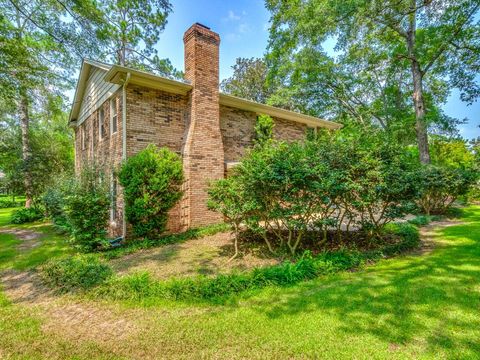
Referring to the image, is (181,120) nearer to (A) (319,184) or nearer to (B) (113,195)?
(B) (113,195)

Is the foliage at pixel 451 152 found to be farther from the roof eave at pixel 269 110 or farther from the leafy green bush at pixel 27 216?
the leafy green bush at pixel 27 216

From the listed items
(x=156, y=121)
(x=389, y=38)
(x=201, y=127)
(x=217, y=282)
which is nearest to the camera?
(x=217, y=282)

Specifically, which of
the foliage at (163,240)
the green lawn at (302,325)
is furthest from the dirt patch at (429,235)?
the foliage at (163,240)

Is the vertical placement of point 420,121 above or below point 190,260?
above

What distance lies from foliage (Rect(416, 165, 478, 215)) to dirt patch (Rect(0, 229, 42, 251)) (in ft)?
47.3

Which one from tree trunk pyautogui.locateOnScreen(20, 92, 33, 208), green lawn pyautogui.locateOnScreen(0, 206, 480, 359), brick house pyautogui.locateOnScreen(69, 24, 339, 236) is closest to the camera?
green lawn pyautogui.locateOnScreen(0, 206, 480, 359)

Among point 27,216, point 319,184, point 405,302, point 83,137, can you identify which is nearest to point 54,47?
point 83,137

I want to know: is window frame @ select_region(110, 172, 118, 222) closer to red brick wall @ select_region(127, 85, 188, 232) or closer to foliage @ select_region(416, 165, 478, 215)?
red brick wall @ select_region(127, 85, 188, 232)

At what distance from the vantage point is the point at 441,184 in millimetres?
10242

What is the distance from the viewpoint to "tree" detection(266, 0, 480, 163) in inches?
459

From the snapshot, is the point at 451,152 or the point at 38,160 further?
the point at 451,152

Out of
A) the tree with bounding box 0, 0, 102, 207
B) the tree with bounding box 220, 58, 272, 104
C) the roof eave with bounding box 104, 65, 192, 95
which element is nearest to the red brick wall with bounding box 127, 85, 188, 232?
the roof eave with bounding box 104, 65, 192, 95

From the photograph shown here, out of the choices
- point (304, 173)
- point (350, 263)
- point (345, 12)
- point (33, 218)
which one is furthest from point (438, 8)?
point (33, 218)

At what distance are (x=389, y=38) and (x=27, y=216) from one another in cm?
2360
